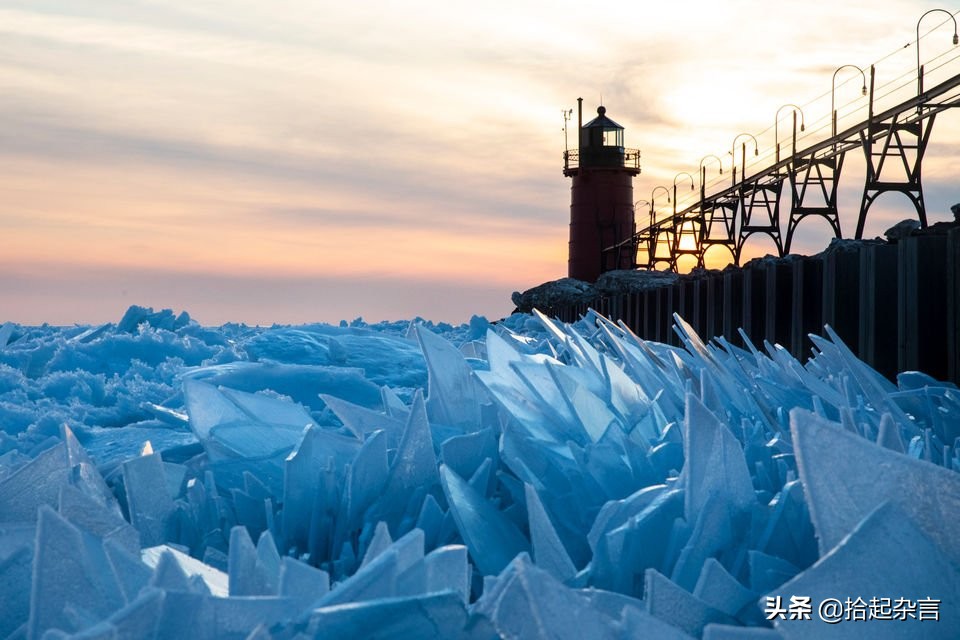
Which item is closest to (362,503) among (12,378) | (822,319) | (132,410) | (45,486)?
(45,486)

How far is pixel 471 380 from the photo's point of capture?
1.06 m

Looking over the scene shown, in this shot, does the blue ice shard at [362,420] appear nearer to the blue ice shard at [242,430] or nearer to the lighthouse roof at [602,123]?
the blue ice shard at [242,430]

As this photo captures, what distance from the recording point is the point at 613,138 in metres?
32.3

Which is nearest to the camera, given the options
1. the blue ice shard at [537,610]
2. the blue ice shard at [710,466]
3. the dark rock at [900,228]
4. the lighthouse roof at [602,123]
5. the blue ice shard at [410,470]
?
the blue ice shard at [537,610]

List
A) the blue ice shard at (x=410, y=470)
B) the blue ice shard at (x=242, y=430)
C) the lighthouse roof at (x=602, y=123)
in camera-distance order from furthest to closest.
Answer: the lighthouse roof at (x=602, y=123)
the blue ice shard at (x=242, y=430)
the blue ice shard at (x=410, y=470)

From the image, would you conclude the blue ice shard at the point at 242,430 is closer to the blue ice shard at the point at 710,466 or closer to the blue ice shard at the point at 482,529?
the blue ice shard at the point at 482,529

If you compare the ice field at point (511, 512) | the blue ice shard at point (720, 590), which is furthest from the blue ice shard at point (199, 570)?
the blue ice shard at point (720, 590)

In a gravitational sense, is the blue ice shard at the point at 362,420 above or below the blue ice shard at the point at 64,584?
above

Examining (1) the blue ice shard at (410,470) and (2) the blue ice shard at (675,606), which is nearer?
(2) the blue ice shard at (675,606)

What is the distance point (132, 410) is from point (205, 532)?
0.96m

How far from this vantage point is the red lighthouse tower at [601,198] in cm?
3209

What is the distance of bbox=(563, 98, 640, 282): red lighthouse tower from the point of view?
105 ft

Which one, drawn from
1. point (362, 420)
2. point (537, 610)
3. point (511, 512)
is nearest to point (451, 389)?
point (362, 420)

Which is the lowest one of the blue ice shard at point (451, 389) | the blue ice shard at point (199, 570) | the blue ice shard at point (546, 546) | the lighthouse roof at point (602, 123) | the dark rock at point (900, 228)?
the blue ice shard at point (199, 570)
